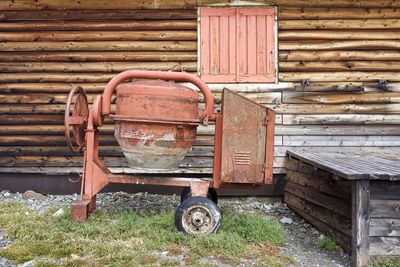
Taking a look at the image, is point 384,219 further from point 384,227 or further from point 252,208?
point 252,208

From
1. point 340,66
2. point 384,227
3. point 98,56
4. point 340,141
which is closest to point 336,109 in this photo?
point 340,141

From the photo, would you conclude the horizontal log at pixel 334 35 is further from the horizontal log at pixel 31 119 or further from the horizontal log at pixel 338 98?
the horizontal log at pixel 31 119

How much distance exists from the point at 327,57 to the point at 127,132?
3.59 metres

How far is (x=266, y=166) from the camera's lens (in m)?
→ 4.62

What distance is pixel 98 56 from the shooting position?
6.41m

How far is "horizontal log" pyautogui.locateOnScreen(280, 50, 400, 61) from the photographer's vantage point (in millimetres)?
6371

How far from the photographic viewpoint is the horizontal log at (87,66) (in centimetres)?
639

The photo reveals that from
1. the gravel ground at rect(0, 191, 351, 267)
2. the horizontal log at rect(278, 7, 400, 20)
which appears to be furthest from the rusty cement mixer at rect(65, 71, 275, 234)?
the horizontal log at rect(278, 7, 400, 20)

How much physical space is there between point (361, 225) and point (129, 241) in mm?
2263

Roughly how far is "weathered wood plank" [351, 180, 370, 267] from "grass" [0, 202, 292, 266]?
63cm

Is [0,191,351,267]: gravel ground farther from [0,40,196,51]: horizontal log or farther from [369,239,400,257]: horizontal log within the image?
[0,40,196,51]: horizontal log

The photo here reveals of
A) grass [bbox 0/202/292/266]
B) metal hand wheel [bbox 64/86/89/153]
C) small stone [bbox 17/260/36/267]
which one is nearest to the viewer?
small stone [bbox 17/260/36/267]

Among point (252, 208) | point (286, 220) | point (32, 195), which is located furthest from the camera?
point (32, 195)

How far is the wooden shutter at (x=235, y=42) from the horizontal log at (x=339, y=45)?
11.7 inches
